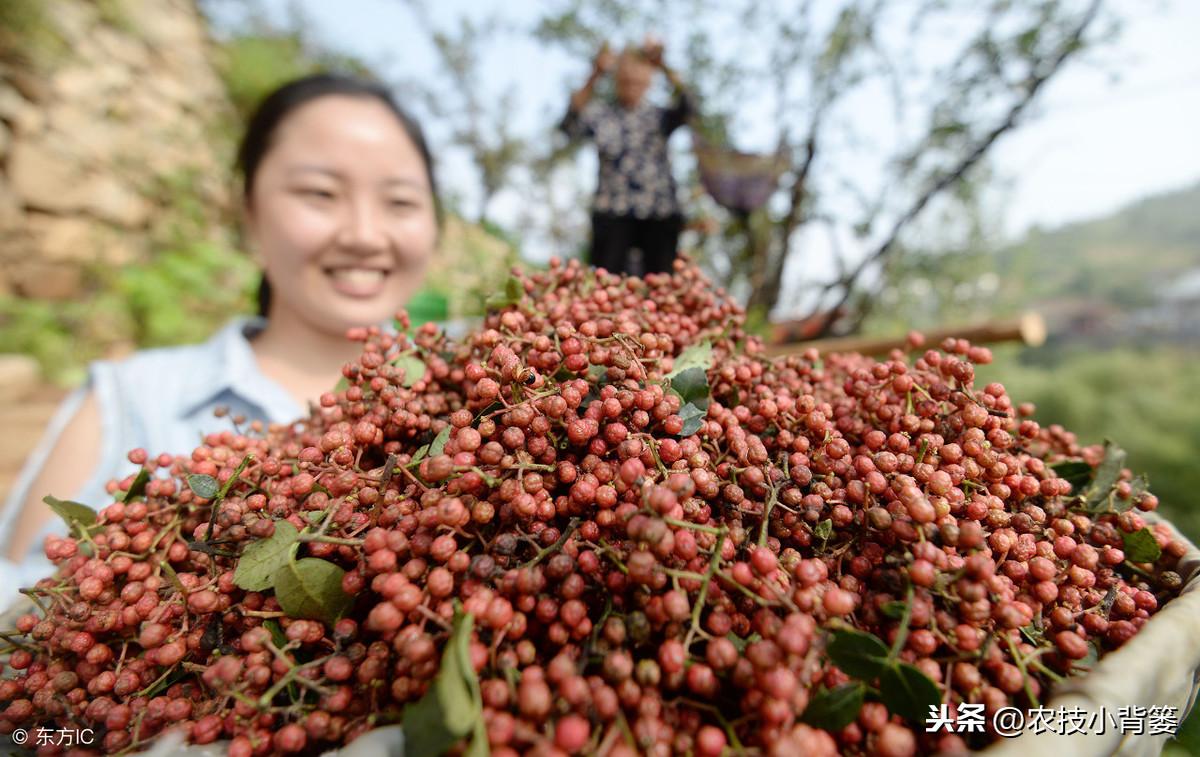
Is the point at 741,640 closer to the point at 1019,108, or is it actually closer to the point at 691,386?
the point at 691,386

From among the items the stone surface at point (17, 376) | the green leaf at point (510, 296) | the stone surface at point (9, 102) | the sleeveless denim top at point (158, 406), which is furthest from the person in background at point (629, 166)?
the stone surface at point (9, 102)

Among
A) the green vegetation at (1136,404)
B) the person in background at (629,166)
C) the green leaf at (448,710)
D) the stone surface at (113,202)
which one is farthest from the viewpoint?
the stone surface at (113,202)

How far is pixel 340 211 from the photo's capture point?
137 centimetres

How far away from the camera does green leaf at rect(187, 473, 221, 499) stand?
1.73 feet

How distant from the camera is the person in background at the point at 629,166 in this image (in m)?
2.36

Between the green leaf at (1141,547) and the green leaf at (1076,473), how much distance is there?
0.09 metres

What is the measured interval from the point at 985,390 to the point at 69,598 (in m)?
0.97

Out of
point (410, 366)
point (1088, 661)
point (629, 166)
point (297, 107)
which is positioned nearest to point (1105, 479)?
point (1088, 661)

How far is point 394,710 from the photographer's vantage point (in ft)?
1.40

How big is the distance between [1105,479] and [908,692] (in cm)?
46

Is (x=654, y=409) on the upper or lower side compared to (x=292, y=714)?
upper

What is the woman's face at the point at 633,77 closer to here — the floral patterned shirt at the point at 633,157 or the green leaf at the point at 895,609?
the floral patterned shirt at the point at 633,157

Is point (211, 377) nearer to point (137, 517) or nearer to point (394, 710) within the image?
point (137, 517)

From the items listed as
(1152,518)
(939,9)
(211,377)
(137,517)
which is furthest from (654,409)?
(939,9)
